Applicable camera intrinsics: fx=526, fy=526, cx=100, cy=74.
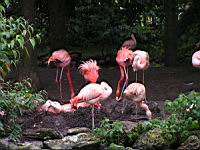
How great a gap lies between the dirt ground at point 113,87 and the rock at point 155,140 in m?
1.10

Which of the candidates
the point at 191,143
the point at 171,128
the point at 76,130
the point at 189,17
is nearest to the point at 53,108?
the point at 76,130

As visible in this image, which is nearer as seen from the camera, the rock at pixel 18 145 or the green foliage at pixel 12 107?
the rock at pixel 18 145

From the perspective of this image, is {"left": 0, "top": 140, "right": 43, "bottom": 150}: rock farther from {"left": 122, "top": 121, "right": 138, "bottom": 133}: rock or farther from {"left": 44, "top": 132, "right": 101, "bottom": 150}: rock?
{"left": 122, "top": 121, "right": 138, "bottom": 133}: rock

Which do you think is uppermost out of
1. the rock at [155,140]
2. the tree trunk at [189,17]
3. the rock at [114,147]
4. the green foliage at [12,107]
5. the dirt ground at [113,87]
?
the tree trunk at [189,17]

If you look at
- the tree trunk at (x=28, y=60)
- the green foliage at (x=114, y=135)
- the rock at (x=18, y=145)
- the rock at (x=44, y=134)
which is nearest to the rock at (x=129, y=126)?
the green foliage at (x=114, y=135)

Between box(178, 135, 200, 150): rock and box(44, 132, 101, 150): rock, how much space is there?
74cm

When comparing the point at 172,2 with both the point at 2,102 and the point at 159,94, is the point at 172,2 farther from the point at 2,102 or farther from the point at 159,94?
the point at 2,102

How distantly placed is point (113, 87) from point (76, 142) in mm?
4051

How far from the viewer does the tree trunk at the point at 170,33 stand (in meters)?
11.0

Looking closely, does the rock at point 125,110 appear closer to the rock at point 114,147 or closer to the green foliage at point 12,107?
the green foliage at point 12,107

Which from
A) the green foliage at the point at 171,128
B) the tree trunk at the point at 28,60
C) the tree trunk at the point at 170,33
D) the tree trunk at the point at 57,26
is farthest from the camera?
the tree trunk at the point at 57,26

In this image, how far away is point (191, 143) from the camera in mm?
4312

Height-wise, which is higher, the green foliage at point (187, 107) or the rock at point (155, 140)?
the green foliage at point (187, 107)

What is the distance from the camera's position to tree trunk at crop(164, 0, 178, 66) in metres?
11.0
